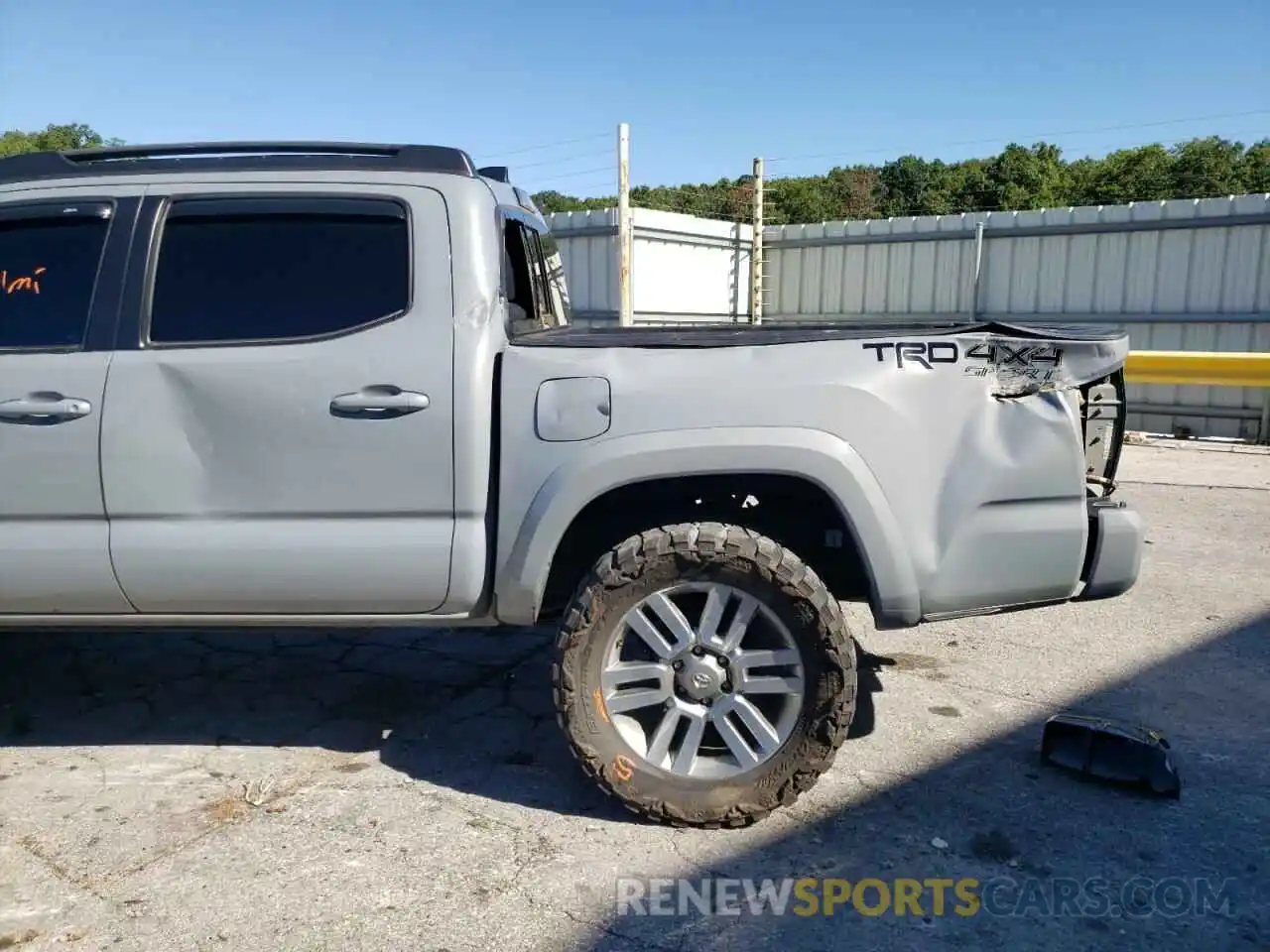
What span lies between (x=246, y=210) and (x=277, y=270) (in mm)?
222

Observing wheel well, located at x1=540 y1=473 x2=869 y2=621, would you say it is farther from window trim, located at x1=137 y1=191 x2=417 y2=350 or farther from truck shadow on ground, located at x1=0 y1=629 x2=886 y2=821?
window trim, located at x1=137 y1=191 x2=417 y2=350

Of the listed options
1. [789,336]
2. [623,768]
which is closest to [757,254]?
[789,336]

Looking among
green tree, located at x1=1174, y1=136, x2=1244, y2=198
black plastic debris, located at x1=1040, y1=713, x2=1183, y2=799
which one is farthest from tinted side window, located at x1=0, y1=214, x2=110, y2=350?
green tree, located at x1=1174, y1=136, x2=1244, y2=198

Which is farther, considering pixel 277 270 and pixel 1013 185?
pixel 1013 185

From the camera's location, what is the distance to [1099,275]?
13000 mm

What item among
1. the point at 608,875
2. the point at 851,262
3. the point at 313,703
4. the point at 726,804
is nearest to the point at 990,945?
the point at 726,804

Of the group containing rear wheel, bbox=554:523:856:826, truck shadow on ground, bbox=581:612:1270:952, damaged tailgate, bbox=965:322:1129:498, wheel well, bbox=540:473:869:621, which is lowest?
truck shadow on ground, bbox=581:612:1270:952

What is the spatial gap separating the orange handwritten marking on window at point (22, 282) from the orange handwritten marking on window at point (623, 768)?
2.37 metres

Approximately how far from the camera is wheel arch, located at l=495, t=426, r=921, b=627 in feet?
9.50

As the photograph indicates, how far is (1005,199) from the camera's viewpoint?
4606 centimetres

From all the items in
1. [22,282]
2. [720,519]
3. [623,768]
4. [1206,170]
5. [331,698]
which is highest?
[1206,170]

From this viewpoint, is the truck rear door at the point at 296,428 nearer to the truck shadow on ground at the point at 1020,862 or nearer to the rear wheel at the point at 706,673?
the rear wheel at the point at 706,673

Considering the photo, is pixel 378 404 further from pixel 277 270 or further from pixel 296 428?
pixel 277 270

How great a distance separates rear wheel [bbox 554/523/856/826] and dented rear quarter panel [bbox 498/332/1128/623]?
207 mm
